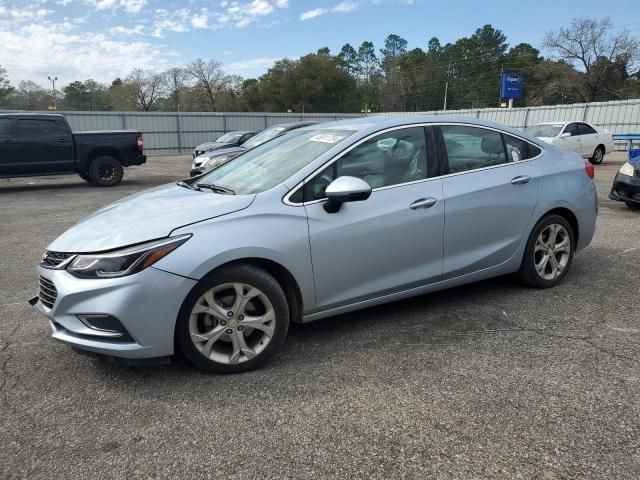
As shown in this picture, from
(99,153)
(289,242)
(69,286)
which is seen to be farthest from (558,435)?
(99,153)

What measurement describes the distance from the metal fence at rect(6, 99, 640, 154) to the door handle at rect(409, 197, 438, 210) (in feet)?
81.8

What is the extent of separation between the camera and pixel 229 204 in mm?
3205

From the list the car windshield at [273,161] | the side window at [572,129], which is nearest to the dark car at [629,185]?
the car windshield at [273,161]

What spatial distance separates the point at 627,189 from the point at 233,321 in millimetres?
7736

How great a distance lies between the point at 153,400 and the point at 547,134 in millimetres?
16281

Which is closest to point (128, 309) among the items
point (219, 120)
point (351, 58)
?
point (219, 120)

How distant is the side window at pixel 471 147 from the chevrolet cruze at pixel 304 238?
1 cm

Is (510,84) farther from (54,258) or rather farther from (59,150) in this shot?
(54,258)

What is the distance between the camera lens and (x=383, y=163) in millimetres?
3707

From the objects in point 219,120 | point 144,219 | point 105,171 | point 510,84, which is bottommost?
point 105,171

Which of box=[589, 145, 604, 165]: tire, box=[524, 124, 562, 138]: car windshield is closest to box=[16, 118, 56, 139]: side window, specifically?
box=[524, 124, 562, 138]: car windshield

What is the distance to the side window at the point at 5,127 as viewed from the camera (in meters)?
12.1

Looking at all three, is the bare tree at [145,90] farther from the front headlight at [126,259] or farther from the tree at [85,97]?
the front headlight at [126,259]

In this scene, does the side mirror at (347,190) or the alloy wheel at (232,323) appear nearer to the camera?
the alloy wheel at (232,323)
